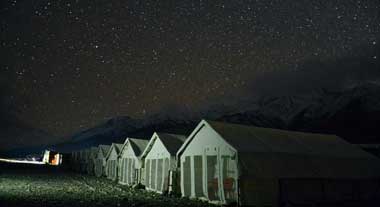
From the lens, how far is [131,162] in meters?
30.3

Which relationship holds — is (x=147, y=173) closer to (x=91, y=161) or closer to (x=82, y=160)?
(x=91, y=161)

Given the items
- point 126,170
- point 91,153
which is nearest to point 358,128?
point 91,153

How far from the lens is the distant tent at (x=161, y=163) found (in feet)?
73.3

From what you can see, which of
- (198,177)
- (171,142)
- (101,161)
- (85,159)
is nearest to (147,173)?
(171,142)

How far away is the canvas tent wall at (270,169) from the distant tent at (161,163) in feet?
5.54

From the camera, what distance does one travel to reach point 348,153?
20969mm

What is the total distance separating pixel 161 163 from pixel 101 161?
20158 millimetres

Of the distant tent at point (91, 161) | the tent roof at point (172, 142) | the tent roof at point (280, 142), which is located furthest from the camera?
the distant tent at point (91, 161)

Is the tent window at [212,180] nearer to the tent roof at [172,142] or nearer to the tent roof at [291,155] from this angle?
the tent roof at [291,155]

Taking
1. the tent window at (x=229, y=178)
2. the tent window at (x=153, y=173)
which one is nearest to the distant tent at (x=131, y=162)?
the tent window at (x=153, y=173)

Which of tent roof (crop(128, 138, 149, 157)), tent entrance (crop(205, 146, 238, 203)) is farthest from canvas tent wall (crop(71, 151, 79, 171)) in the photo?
tent entrance (crop(205, 146, 238, 203))

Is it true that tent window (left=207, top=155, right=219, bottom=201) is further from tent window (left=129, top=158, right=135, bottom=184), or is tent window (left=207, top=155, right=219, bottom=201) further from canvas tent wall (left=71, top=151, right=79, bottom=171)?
canvas tent wall (left=71, top=151, right=79, bottom=171)

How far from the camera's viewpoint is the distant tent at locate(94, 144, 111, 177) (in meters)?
40.8

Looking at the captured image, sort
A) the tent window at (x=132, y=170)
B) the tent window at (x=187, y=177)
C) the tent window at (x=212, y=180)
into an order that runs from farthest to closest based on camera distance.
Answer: the tent window at (x=132, y=170)
the tent window at (x=187, y=177)
the tent window at (x=212, y=180)
